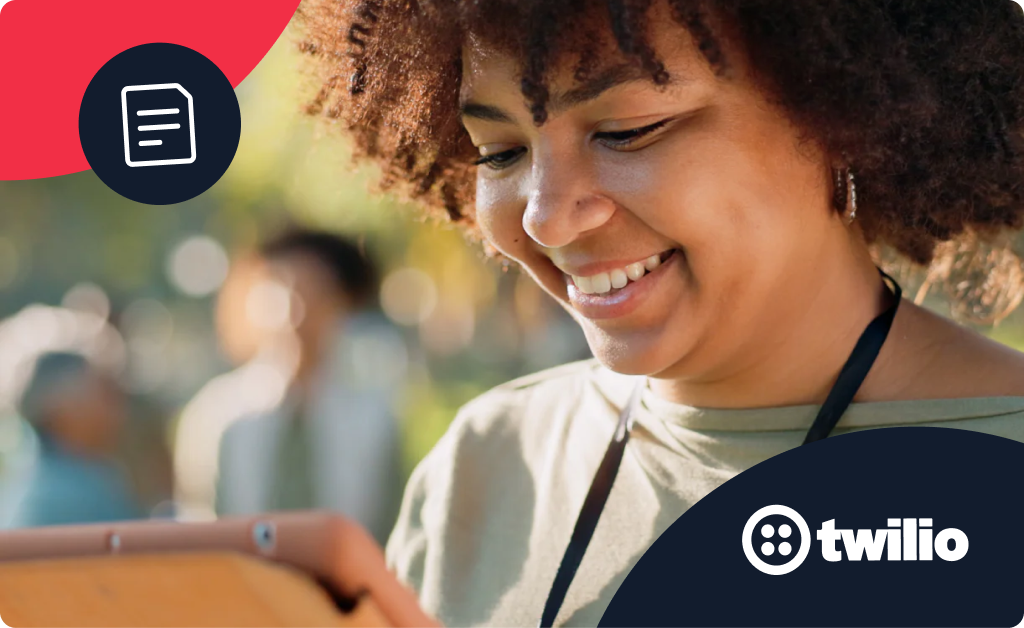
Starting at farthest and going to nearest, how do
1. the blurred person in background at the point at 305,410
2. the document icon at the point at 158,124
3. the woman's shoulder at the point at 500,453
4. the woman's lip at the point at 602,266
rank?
the blurred person in background at the point at 305,410 → the document icon at the point at 158,124 → the woman's shoulder at the point at 500,453 → the woman's lip at the point at 602,266

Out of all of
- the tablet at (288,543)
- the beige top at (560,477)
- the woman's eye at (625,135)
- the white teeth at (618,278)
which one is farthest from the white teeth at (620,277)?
the tablet at (288,543)

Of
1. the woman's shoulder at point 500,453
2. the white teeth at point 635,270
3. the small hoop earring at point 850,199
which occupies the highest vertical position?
the small hoop earring at point 850,199

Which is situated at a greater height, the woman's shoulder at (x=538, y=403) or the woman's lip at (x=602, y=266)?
the woman's lip at (x=602, y=266)

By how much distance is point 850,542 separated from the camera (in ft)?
5.49

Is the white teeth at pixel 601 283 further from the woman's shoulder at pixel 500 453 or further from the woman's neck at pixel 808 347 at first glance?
the woman's shoulder at pixel 500 453

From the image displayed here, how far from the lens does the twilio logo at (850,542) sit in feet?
5.38

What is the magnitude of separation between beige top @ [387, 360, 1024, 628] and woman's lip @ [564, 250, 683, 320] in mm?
268

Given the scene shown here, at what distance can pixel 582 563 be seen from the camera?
1923mm

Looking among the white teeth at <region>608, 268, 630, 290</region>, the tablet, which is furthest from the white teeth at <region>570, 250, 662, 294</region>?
the tablet

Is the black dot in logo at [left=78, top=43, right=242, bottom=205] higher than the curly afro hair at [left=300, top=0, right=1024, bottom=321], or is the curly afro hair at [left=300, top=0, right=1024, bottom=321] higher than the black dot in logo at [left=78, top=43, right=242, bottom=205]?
the curly afro hair at [left=300, top=0, right=1024, bottom=321]

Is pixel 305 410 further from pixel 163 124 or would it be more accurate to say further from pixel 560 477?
pixel 560 477

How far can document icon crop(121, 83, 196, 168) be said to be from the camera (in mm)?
2516

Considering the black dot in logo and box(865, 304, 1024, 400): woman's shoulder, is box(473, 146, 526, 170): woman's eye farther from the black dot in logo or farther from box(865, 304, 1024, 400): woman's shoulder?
the black dot in logo

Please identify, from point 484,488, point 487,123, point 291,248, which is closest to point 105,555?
point 487,123
